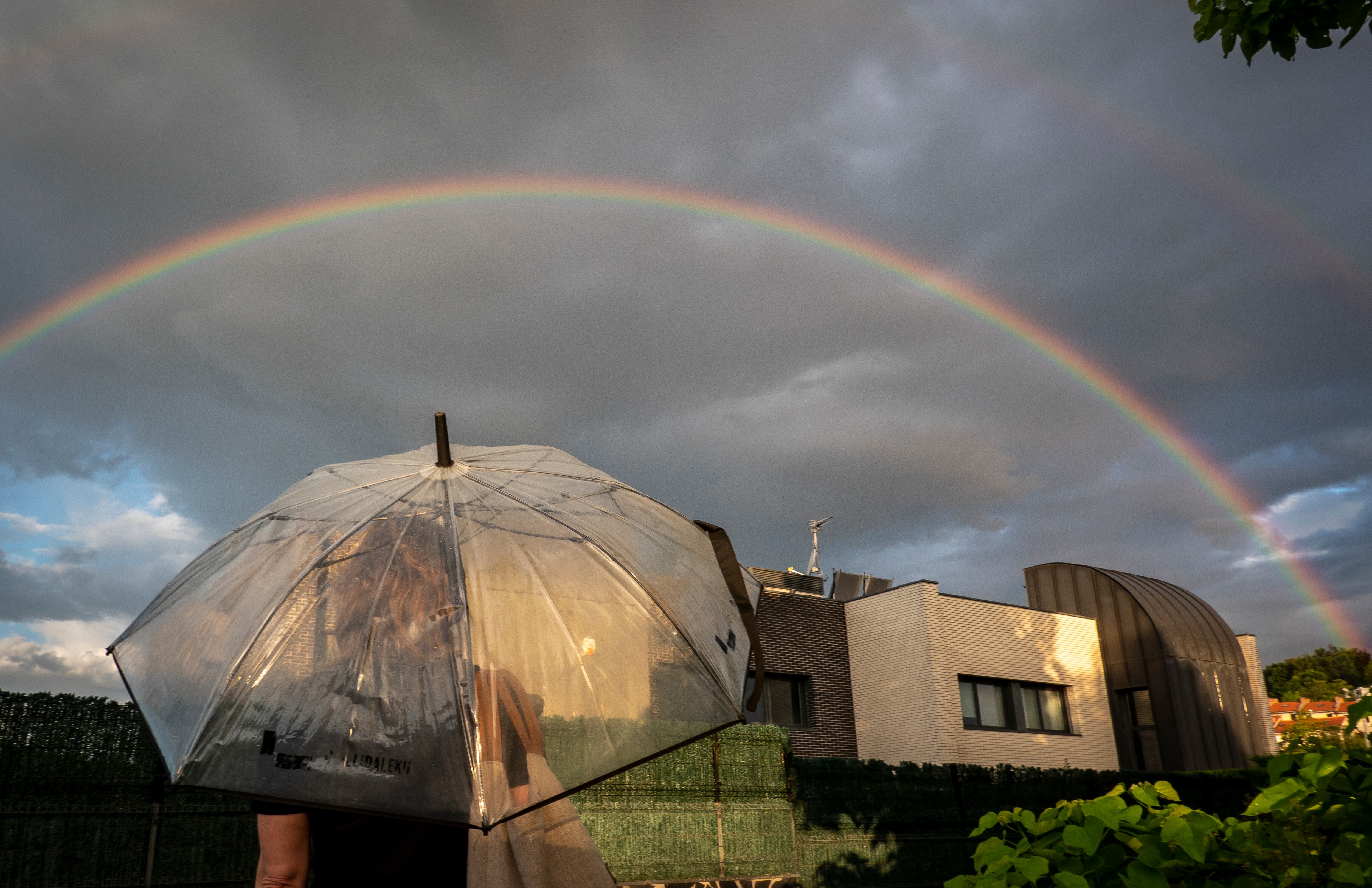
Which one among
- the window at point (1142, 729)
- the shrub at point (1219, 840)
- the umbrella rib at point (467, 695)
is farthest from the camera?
the window at point (1142, 729)

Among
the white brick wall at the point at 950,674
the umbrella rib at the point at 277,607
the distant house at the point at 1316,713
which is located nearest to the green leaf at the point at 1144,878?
the distant house at the point at 1316,713

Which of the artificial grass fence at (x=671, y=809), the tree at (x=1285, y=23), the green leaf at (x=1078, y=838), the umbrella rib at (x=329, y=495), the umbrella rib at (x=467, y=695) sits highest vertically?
the tree at (x=1285, y=23)

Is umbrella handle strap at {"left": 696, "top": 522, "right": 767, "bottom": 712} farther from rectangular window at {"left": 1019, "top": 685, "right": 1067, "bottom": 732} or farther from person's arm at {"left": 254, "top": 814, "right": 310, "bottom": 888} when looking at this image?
rectangular window at {"left": 1019, "top": 685, "right": 1067, "bottom": 732}

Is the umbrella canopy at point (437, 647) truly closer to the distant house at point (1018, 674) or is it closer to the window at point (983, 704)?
the distant house at point (1018, 674)

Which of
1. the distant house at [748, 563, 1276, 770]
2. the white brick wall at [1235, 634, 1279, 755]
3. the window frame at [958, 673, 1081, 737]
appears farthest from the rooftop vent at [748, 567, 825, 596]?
the white brick wall at [1235, 634, 1279, 755]

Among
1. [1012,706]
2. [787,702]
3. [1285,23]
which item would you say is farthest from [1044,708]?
[1285,23]

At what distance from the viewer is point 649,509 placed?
3.33 metres

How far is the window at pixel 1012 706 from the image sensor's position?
829 inches

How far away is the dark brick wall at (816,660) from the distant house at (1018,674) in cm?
4

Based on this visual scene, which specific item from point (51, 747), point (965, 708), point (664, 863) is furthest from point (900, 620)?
point (51, 747)

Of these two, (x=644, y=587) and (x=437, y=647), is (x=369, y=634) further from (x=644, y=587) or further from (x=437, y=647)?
(x=644, y=587)

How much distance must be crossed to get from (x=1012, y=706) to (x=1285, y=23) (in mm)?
19972

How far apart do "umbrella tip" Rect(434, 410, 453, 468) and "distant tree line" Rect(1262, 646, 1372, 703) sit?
74360mm

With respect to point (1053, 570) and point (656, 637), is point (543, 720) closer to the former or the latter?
point (656, 637)
